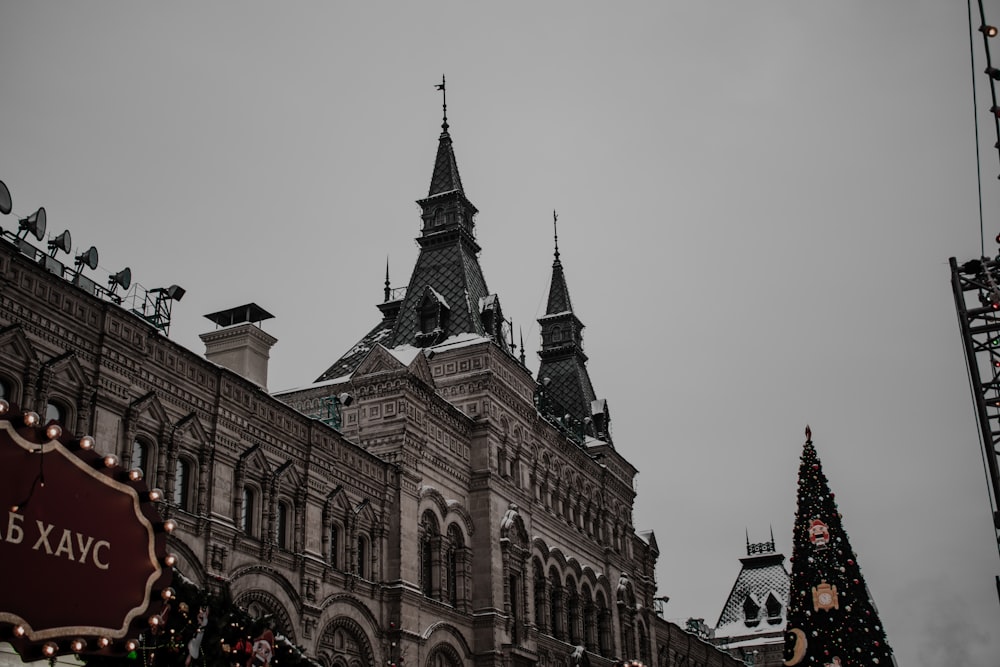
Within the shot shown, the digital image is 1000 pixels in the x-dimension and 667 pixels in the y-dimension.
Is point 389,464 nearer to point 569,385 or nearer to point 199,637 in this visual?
point 199,637

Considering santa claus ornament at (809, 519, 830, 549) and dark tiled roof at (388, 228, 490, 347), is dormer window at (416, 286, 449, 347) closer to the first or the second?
dark tiled roof at (388, 228, 490, 347)

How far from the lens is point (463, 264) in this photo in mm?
47250

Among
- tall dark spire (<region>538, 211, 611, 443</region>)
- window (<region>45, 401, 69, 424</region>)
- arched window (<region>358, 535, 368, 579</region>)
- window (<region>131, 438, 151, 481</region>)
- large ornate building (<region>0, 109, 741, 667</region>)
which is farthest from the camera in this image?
tall dark spire (<region>538, 211, 611, 443</region>)

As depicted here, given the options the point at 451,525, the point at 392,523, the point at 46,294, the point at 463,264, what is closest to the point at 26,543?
the point at 46,294

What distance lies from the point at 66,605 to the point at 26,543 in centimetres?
104

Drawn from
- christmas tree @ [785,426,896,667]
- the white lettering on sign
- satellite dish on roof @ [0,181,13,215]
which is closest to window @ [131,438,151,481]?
satellite dish on roof @ [0,181,13,215]

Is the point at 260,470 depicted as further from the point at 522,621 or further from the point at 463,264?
the point at 463,264

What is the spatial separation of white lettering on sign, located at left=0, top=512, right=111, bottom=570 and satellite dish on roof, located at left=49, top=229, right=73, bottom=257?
1298 centimetres

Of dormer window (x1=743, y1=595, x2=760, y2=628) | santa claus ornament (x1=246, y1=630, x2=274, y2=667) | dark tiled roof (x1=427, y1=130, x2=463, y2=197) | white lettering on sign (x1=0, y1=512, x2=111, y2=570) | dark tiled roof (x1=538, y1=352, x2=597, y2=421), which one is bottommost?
santa claus ornament (x1=246, y1=630, x2=274, y2=667)

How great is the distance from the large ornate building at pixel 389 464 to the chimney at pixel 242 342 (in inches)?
2.4

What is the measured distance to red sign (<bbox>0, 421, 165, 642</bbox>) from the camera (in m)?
14.2

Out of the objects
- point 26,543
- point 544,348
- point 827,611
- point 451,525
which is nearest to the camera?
point 26,543

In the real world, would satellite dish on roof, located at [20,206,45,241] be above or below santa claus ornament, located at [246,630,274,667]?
above

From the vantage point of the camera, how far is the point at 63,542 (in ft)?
48.6
